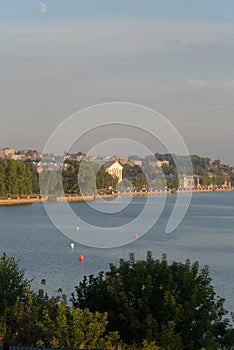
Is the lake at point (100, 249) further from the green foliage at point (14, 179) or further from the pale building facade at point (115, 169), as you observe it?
the pale building facade at point (115, 169)

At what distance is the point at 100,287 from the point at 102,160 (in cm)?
13785

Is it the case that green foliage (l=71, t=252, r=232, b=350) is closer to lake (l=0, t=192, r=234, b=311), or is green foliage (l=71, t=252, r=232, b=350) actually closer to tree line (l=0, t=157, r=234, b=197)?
lake (l=0, t=192, r=234, b=311)

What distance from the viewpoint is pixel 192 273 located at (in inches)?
566

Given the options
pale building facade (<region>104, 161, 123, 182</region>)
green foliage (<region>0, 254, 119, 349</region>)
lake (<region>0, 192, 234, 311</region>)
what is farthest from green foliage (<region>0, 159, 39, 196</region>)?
green foliage (<region>0, 254, 119, 349</region>)

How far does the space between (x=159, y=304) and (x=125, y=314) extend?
2.17 feet

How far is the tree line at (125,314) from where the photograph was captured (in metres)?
11.9

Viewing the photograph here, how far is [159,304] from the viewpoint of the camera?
13.7m

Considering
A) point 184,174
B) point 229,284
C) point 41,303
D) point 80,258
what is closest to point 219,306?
point 41,303

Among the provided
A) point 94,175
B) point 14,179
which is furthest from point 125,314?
point 94,175

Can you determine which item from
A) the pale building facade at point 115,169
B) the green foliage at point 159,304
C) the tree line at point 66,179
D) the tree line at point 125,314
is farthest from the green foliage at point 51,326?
the pale building facade at point 115,169

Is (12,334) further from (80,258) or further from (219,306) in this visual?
(80,258)

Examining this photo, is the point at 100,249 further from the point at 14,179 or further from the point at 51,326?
the point at 14,179

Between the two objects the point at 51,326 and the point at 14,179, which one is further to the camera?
the point at 14,179

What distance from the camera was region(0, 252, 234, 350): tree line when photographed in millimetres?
11852
